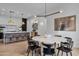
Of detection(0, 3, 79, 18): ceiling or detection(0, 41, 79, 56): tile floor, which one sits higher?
detection(0, 3, 79, 18): ceiling

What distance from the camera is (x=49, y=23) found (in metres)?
2.79

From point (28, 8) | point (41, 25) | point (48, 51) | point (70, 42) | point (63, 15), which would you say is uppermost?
point (28, 8)

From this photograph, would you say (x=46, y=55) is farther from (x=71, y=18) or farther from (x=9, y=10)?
(x=9, y=10)

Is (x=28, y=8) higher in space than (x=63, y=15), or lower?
higher

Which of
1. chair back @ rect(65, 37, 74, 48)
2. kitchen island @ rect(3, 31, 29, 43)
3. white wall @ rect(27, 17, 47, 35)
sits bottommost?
chair back @ rect(65, 37, 74, 48)

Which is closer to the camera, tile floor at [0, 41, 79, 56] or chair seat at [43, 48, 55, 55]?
tile floor at [0, 41, 79, 56]

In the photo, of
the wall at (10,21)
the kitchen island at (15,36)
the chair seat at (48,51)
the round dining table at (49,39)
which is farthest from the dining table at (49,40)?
the wall at (10,21)

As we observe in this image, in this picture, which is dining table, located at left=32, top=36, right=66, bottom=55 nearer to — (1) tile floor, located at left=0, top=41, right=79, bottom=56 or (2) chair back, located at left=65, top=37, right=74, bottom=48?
(2) chair back, located at left=65, top=37, right=74, bottom=48

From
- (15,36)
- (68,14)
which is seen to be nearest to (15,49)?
(15,36)

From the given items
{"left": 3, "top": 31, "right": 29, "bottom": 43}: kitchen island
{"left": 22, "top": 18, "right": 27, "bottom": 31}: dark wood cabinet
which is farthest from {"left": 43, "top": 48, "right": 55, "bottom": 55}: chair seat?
{"left": 22, "top": 18, "right": 27, "bottom": 31}: dark wood cabinet

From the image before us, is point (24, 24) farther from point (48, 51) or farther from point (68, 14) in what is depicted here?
point (68, 14)

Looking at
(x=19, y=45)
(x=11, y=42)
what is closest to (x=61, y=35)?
(x=19, y=45)

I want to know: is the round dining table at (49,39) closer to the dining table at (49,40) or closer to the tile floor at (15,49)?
the dining table at (49,40)

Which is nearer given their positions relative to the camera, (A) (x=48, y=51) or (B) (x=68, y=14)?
(B) (x=68, y=14)
